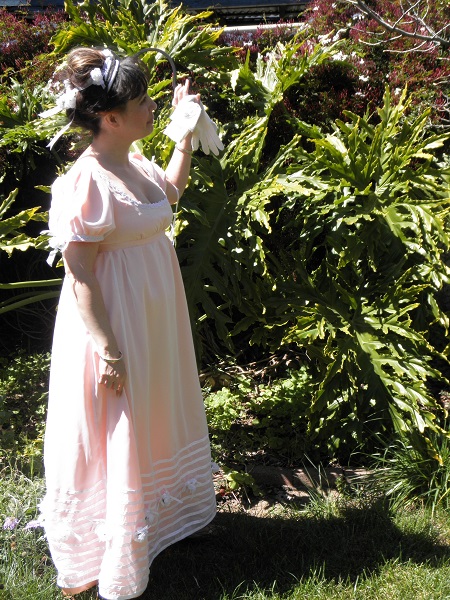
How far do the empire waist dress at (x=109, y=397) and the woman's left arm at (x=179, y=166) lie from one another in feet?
0.79

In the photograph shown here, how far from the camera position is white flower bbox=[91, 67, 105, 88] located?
8.53 ft

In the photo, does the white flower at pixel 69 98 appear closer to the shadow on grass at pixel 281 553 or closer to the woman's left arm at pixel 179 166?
the woman's left arm at pixel 179 166

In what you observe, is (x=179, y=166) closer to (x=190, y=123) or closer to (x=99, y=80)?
(x=190, y=123)

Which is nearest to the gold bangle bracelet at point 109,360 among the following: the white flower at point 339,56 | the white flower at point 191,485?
the white flower at point 191,485

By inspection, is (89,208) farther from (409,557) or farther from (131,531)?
(409,557)

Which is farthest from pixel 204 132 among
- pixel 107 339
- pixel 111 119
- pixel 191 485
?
pixel 191 485

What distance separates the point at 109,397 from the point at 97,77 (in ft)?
3.62

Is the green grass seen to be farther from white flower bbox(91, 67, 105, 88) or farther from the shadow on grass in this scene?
white flower bbox(91, 67, 105, 88)

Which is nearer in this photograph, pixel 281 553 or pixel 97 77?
pixel 97 77

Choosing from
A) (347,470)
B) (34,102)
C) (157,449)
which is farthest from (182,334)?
(34,102)

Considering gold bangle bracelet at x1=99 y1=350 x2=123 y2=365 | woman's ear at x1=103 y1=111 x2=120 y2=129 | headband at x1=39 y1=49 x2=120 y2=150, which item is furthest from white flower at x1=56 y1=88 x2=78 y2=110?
gold bangle bracelet at x1=99 y1=350 x2=123 y2=365

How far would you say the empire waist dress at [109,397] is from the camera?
8.79 feet

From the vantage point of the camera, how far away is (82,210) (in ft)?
8.45

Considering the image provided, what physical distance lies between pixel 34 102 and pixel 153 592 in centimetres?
318
